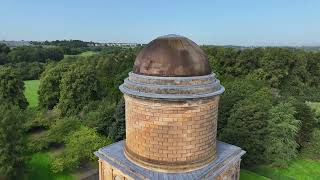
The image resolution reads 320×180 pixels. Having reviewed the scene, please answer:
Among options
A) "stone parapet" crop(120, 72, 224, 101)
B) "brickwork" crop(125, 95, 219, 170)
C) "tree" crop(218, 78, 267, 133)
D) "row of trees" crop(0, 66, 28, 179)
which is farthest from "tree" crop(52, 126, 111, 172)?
"stone parapet" crop(120, 72, 224, 101)

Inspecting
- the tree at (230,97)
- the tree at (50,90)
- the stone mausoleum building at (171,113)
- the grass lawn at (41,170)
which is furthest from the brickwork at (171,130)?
the tree at (50,90)

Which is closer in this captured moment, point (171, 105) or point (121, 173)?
point (171, 105)

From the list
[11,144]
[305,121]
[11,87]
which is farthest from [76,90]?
[305,121]

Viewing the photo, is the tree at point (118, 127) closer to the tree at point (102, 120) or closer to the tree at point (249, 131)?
the tree at point (102, 120)

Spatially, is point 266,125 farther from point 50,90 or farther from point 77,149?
point 50,90

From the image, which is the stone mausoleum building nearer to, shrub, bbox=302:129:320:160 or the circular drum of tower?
the circular drum of tower
